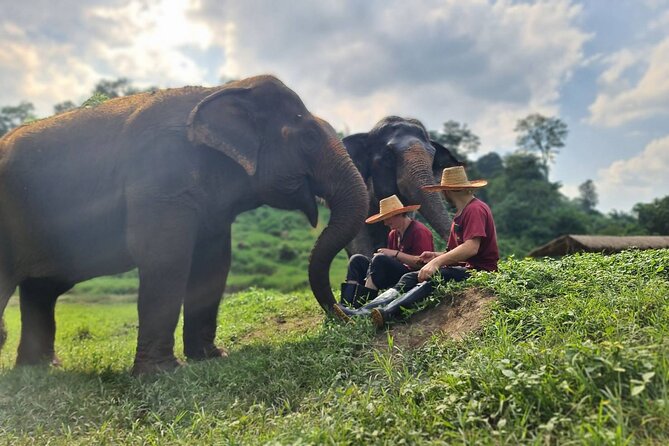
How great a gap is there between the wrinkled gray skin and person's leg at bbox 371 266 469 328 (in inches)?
99.9

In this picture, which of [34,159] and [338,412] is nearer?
[338,412]

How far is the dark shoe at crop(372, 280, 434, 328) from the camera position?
13.3ft

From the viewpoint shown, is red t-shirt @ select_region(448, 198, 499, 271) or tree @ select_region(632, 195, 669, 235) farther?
tree @ select_region(632, 195, 669, 235)

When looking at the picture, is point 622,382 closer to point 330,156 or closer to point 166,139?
point 330,156

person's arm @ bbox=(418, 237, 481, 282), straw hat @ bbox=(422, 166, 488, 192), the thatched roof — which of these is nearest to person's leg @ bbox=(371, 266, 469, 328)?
person's arm @ bbox=(418, 237, 481, 282)

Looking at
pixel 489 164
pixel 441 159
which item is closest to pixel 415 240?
pixel 441 159

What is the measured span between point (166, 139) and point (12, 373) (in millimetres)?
2586

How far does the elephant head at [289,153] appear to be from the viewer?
537cm

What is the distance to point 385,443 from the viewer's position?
246 cm

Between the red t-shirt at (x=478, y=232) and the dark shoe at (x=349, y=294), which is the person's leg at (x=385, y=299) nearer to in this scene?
the red t-shirt at (x=478, y=232)

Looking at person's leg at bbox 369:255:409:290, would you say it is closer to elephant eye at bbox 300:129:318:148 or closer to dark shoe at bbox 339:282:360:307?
dark shoe at bbox 339:282:360:307

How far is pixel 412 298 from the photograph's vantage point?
4180 millimetres

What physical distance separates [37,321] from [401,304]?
14.2 ft

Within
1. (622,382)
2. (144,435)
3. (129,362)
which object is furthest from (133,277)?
(622,382)
